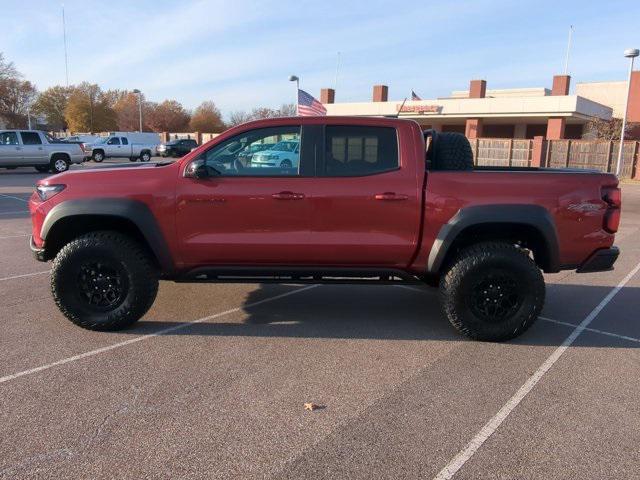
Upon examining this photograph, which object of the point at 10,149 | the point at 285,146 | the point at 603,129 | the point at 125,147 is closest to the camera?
the point at 285,146

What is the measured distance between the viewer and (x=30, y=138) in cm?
2312

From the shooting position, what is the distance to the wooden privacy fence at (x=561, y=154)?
2819 cm

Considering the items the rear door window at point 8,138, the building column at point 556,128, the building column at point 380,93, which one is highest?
the building column at point 380,93

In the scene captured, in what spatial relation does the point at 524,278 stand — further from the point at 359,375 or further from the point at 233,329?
the point at 233,329

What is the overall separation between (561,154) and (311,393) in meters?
30.5

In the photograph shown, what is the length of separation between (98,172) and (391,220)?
8.72ft

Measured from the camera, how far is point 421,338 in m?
4.97

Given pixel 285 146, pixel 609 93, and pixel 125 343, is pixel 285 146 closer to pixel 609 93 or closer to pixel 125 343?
pixel 125 343

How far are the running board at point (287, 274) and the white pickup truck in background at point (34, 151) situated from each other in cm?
2138

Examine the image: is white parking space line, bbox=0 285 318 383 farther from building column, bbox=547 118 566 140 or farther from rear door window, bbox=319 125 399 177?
building column, bbox=547 118 566 140

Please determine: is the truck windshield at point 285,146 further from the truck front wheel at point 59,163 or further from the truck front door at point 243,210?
the truck front wheel at point 59,163

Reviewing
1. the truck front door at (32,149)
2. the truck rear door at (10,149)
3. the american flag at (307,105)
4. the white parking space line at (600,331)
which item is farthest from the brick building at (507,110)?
the white parking space line at (600,331)

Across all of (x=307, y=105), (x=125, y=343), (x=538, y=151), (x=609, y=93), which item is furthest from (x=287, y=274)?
(x=609, y=93)

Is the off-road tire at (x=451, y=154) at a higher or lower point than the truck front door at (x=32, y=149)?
higher
